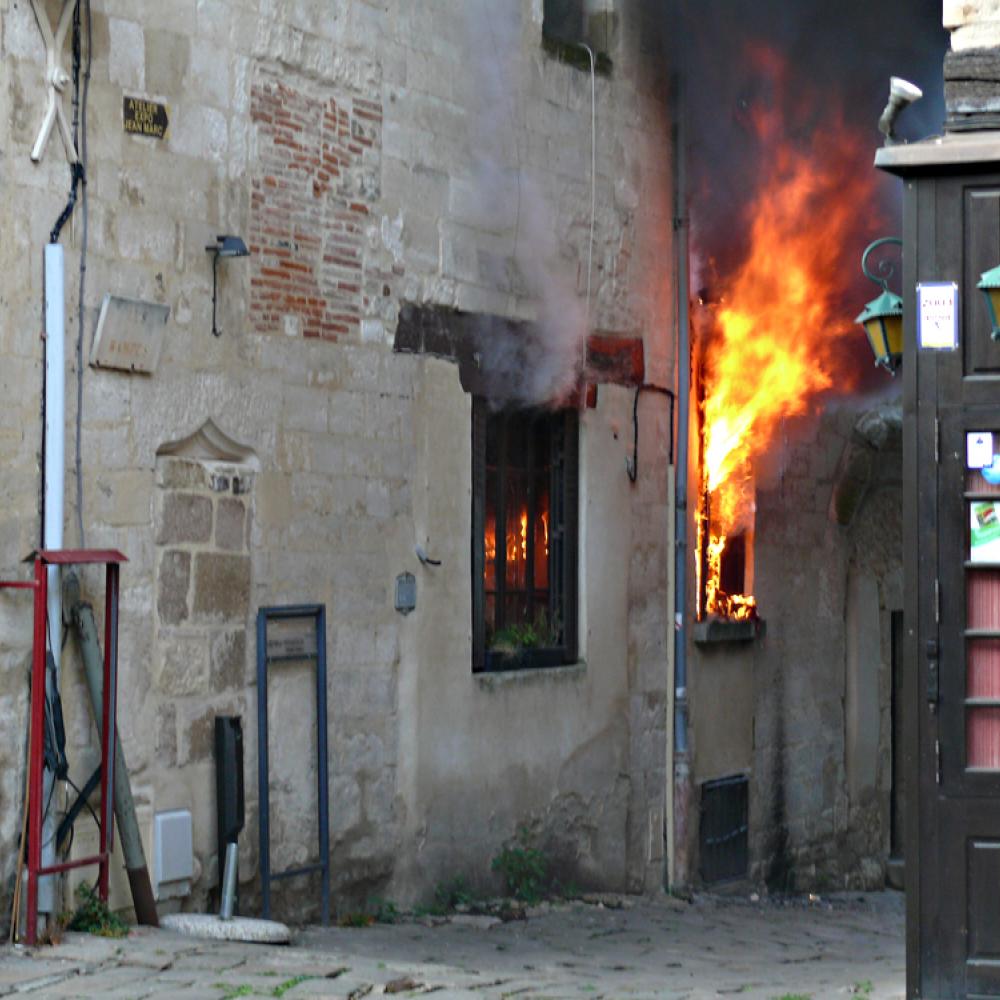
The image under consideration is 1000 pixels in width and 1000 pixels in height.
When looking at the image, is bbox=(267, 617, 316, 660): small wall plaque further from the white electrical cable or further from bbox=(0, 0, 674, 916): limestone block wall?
the white electrical cable

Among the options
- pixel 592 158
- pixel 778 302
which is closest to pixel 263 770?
pixel 592 158

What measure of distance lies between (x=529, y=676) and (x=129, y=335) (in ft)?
11.6

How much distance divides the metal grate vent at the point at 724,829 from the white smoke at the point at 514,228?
3146 mm

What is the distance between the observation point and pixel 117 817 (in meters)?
7.91

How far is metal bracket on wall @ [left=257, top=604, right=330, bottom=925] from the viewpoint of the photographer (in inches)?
343

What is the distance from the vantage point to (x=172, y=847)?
8.18 metres

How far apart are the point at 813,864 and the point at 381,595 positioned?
5.28 m

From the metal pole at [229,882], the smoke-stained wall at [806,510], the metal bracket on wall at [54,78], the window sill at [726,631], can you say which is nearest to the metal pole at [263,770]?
the metal pole at [229,882]

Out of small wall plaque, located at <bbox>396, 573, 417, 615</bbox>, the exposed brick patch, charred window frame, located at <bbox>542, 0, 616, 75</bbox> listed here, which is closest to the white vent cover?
small wall plaque, located at <bbox>396, 573, 417, 615</bbox>

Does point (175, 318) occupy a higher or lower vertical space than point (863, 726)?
higher

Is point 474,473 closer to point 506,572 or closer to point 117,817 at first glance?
point 506,572

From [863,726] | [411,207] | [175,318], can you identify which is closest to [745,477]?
[863,726]

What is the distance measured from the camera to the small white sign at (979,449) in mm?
6477

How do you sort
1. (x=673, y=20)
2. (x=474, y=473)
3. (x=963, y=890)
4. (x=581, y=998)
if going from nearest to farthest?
(x=963, y=890) → (x=581, y=998) → (x=474, y=473) → (x=673, y=20)
